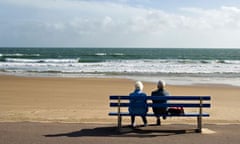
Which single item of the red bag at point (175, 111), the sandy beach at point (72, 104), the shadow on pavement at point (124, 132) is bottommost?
the sandy beach at point (72, 104)

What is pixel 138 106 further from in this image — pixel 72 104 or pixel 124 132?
pixel 72 104

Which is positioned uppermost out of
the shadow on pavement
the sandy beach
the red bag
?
the red bag

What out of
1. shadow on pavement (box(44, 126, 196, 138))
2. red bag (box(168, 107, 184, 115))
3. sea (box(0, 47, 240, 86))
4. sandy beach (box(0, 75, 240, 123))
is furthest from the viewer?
sea (box(0, 47, 240, 86))

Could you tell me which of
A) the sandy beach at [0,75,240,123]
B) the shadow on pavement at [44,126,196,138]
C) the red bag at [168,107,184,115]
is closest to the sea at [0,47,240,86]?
the sandy beach at [0,75,240,123]

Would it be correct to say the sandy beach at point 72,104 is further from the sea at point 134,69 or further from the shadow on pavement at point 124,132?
the sea at point 134,69

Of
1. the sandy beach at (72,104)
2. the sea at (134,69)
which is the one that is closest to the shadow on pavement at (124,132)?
the sandy beach at (72,104)

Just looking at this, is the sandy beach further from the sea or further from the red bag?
the sea

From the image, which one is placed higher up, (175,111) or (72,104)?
(175,111)

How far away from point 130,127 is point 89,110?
4.30 metres

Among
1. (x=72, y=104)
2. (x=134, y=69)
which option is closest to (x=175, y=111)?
(x=72, y=104)

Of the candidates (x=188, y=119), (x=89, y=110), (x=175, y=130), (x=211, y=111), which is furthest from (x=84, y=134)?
(x=211, y=111)

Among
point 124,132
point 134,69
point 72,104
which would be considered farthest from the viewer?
point 134,69

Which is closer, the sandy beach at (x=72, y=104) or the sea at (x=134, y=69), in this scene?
the sandy beach at (x=72, y=104)

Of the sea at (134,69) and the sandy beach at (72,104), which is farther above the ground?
the sea at (134,69)
